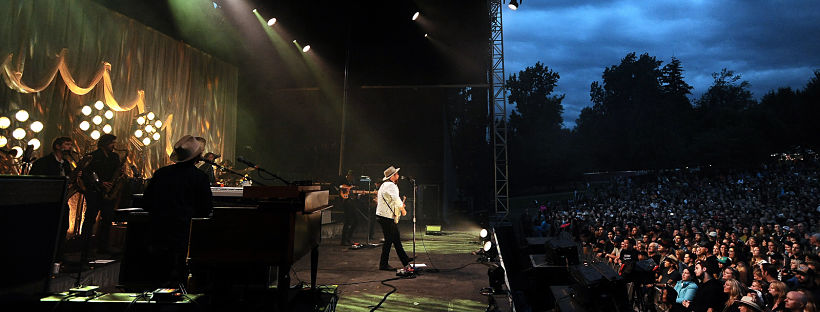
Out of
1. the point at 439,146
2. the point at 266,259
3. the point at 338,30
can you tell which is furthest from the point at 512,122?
the point at 266,259

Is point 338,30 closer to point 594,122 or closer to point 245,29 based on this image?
point 245,29

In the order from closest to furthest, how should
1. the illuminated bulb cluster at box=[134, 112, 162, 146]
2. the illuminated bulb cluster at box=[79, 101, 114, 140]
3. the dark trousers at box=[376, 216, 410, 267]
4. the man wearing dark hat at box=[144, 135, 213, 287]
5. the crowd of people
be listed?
the man wearing dark hat at box=[144, 135, 213, 287] < the crowd of people < the dark trousers at box=[376, 216, 410, 267] < the illuminated bulb cluster at box=[79, 101, 114, 140] < the illuminated bulb cluster at box=[134, 112, 162, 146]

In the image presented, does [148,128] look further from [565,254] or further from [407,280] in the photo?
[565,254]

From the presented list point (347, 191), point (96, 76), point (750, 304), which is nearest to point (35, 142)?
point (96, 76)

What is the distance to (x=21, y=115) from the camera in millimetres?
5766

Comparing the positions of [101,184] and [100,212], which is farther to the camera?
[100,212]

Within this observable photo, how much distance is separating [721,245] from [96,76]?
1318cm

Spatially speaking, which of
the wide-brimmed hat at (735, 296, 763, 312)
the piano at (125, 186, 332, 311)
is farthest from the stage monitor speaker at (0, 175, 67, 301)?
the wide-brimmed hat at (735, 296, 763, 312)

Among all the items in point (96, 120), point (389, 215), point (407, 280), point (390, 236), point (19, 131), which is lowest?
point (407, 280)

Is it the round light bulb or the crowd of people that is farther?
the crowd of people

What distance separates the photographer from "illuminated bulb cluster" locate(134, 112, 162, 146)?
8.05 m

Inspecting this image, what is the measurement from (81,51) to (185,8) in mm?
1905

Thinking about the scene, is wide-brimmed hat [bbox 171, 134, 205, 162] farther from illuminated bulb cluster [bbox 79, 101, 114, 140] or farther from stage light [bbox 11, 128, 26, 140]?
illuminated bulb cluster [bbox 79, 101, 114, 140]

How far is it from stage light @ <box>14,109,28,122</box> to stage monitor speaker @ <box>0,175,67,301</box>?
4816 millimetres
